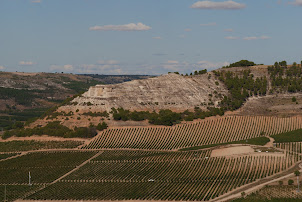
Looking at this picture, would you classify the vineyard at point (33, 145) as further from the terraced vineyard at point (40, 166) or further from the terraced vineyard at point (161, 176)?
the terraced vineyard at point (161, 176)

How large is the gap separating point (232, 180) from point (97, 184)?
87.5 feet

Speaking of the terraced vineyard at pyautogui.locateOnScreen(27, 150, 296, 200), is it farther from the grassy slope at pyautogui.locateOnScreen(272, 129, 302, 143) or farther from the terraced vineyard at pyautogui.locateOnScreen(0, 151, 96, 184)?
the grassy slope at pyautogui.locateOnScreen(272, 129, 302, 143)

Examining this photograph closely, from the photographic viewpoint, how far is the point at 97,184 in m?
103

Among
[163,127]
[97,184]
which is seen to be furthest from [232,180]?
[163,127]

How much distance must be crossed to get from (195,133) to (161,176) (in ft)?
116

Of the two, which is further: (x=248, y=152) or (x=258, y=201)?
(x=248, y=152)

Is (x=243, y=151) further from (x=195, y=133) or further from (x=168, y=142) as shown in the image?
(x=168, y=142)

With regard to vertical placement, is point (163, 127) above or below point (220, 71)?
below

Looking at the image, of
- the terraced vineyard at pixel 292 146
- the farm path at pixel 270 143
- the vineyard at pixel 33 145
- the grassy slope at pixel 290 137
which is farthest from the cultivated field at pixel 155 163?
the grassy slope at pixel 290 137

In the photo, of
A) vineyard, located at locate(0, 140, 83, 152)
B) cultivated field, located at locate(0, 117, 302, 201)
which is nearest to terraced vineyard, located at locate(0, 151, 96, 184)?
cultivated field, located at locate(0, 117, 302, 201)

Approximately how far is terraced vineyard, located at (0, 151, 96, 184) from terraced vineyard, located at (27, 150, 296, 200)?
3927 millimetres

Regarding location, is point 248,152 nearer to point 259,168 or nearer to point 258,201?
point 259,168

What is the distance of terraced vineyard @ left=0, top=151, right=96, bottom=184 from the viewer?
109750 mm

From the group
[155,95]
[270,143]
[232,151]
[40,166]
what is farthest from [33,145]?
[270,143]
